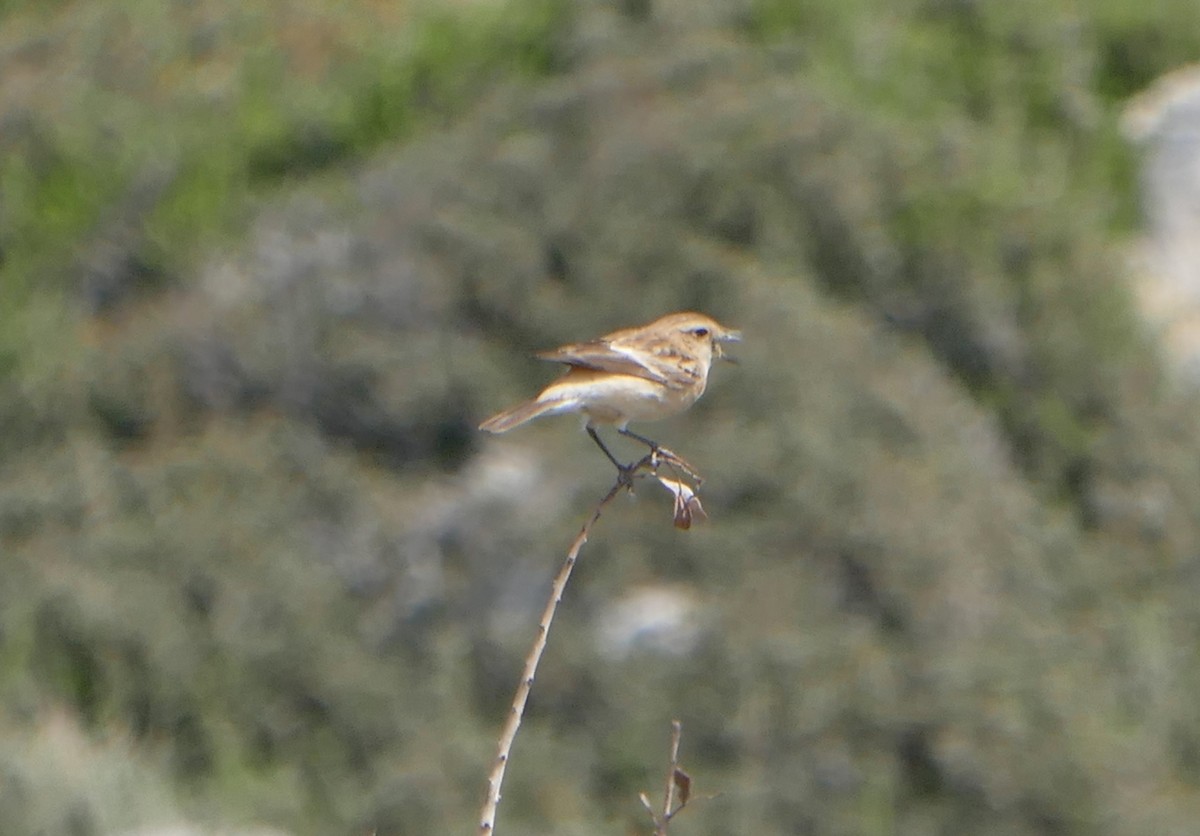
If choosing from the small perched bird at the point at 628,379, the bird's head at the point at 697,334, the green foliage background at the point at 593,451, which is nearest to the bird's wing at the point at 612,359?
the small perched bird at the point at 628,379

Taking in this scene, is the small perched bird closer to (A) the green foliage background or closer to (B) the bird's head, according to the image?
(B) the bird's head

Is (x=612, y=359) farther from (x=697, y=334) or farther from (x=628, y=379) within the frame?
(x=697, y=334)

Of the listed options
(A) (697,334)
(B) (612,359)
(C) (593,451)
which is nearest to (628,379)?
(B) (612,359)

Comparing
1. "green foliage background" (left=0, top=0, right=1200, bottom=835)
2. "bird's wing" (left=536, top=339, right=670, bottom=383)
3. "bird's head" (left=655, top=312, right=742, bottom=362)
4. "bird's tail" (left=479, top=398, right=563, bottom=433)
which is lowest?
"bird's tail" (left=479, top=398, right=563, bottom=433)

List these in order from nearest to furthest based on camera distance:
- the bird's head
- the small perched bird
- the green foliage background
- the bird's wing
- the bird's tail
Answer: the bird's tail, the bird's wing, the small perched bird, the bird's head, the green foliage background

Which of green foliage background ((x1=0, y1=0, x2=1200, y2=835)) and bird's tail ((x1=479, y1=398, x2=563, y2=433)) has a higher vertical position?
green foliage background ((x1=0, y1=0, x2=1200, y2=835))

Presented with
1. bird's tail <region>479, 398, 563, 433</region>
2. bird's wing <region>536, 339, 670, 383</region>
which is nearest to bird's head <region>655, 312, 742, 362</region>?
bird's wing <region>536, 339, 670, 383</region>
